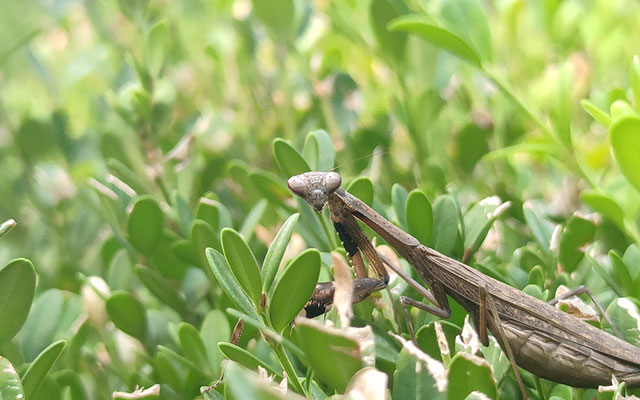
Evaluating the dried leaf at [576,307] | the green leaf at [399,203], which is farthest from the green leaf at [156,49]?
the dried leaf at [576,307]

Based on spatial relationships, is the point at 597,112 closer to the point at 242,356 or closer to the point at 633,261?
the point at 633,261

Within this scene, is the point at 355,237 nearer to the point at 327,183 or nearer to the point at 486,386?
the point at 327,183

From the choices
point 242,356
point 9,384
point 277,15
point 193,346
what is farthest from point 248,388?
point 277,15

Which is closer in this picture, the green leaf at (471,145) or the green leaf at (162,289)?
the green leaf at (162,289)

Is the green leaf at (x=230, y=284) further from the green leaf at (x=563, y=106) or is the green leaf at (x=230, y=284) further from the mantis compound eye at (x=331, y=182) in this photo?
A: the green leaf at (x=563, y=106)

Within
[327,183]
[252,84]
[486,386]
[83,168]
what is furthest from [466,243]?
[83,168]

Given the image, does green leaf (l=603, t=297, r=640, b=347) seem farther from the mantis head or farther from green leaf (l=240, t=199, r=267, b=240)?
green leaf (l=240, t=199, r=267, b=240)
